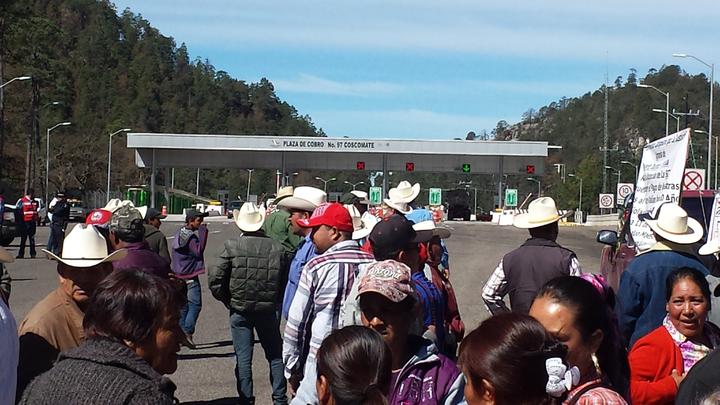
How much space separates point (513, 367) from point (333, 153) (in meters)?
68.1

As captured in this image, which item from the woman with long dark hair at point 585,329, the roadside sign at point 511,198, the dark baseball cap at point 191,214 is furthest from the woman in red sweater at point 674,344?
the roadside sign at point 511,198

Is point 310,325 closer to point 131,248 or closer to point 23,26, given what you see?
point 131,248

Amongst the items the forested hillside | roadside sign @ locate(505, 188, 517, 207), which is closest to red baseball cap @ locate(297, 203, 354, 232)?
the forested hillside

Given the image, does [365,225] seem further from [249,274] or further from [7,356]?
[7,356]

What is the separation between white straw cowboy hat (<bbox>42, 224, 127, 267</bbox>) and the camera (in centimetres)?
529

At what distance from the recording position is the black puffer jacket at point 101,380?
325cm

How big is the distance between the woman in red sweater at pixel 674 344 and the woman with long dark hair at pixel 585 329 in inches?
31.4

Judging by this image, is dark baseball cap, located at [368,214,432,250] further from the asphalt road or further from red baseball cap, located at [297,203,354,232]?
the asphalt road

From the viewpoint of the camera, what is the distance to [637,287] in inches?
264

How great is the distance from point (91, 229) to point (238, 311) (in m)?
3.49

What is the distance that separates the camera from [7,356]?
3.68 m

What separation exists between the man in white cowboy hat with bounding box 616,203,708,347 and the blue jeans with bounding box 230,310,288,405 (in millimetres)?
3318

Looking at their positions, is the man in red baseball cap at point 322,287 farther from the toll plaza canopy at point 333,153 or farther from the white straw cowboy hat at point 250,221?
the toll plaza canopy at point 333,153

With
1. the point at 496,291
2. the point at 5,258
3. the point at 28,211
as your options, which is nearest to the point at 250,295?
the point at 496,291
